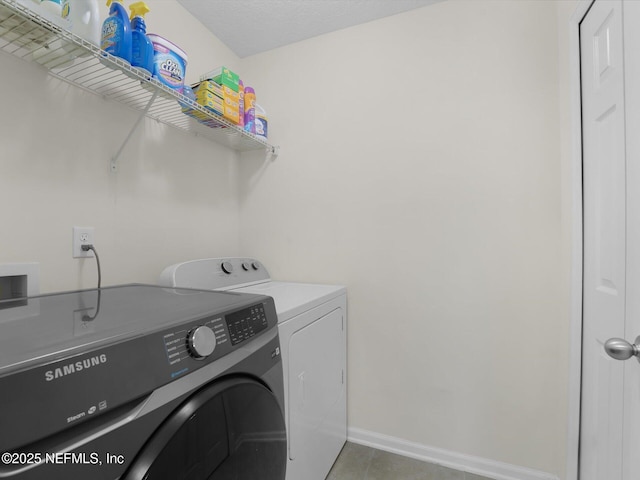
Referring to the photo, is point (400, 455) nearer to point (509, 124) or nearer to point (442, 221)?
point (442, 221)

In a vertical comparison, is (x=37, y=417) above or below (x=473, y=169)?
below

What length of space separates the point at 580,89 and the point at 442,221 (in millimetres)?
773

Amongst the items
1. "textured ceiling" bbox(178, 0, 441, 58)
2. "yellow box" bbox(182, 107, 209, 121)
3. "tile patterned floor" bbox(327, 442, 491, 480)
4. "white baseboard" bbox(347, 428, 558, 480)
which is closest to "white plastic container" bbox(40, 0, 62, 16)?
"yellow box" bbox(182, 107, 209, 121)

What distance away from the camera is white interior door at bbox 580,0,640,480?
0.85m

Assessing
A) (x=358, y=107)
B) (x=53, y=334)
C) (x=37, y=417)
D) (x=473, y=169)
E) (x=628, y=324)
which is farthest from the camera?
(x=358, y=107)

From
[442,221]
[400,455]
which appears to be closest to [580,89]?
[442,221]

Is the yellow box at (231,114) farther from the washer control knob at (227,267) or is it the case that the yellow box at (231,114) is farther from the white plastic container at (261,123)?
the washer control knob at (227,267)

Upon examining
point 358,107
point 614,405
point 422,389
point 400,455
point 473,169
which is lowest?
point 400,455

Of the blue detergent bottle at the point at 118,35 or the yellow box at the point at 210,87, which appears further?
the yellow box at the point at 210,87

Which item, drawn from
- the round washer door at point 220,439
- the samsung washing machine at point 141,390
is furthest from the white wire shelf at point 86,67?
the round washer door at point 220,439

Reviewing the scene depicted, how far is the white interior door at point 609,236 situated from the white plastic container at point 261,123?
5.22 ft

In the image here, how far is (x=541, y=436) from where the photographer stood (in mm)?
1479

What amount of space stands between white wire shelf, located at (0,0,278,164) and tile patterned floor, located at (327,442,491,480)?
1.89m

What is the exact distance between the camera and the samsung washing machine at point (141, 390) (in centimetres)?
41
